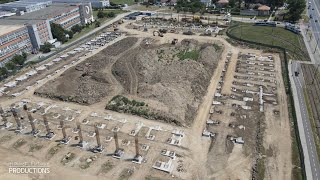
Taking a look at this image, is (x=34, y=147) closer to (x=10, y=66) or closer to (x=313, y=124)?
(x=10, y=66)

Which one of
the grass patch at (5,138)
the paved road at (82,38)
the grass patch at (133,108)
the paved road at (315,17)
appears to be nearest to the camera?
the grass patch at (5,138)

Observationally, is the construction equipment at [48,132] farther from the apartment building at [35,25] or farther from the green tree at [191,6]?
the green tree at [191,6]

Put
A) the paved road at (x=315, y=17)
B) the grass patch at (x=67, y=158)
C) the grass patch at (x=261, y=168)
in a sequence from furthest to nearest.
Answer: the paved road at (x=315, y=17), the grass patch at (x=67, y=158), the grass patch at (x=261, y=168)

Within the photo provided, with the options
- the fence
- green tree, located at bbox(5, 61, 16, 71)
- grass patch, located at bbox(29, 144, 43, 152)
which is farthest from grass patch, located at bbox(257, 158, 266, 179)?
green tree, located at bbox(5, 61, 16, 71)

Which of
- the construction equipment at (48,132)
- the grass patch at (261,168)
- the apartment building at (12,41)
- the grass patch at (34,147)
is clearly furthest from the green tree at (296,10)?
the grass patch at (34,147)

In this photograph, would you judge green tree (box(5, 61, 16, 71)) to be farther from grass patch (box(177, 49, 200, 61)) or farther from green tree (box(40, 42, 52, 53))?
grass patch (box(177, 49, 200, 61))

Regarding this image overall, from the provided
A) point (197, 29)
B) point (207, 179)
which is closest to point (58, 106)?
point (207, 179)
